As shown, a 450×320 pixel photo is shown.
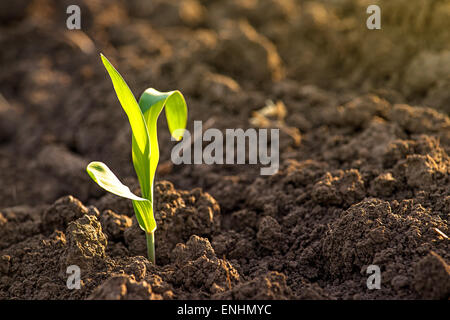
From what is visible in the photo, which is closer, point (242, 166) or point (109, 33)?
point (242, 166)

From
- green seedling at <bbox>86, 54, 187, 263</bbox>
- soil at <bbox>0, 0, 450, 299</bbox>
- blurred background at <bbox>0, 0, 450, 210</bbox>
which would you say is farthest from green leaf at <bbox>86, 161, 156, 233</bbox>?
blurred background at <bbox>0, 0, 450, 210</bbox>

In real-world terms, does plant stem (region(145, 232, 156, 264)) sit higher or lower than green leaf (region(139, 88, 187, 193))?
lower

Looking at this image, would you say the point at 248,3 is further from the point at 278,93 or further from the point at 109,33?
the point at 278,93

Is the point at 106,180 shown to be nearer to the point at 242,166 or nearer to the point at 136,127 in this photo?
the point at 136,127

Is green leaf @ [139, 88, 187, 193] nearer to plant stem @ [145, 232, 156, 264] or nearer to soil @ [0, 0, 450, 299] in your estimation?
plant stem @ [145, 232, 156, 264]

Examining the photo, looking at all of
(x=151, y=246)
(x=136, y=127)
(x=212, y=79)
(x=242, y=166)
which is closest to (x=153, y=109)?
(x=136, y=127)
